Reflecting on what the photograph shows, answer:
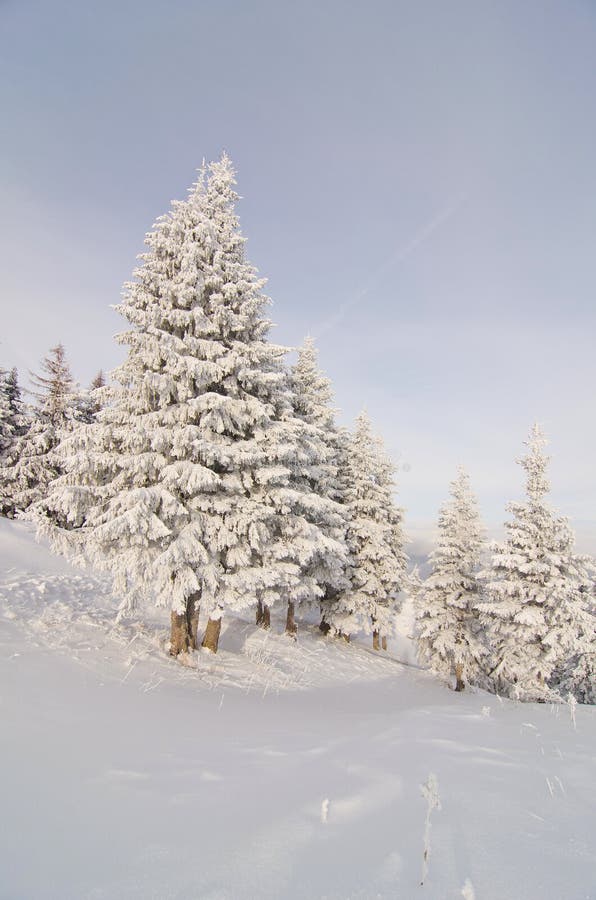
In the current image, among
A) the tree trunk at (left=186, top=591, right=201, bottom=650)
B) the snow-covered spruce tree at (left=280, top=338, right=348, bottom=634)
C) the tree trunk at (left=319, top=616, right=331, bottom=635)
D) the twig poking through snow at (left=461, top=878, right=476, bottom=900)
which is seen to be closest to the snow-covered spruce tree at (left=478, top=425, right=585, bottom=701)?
the snow-covered spruce tree at (left=280, top=338, right=348, bottom=634)

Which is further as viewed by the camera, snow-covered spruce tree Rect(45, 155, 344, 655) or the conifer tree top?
the conifer tree top

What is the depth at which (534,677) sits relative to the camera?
19.4 metres

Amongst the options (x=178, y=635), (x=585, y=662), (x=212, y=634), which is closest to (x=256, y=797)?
(x=178, y=635)

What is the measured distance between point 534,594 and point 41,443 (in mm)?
31936

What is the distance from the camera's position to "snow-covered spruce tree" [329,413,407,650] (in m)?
24.1

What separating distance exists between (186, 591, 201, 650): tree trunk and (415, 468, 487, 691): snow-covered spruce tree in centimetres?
1449

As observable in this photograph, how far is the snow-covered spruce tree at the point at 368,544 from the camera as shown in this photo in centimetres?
2414

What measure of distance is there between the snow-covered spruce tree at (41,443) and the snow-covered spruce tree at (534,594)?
29289 millimetres

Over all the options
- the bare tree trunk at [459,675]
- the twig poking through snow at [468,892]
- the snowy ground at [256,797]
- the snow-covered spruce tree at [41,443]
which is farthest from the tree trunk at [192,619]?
the snow-covered spruce tree at [41,443]

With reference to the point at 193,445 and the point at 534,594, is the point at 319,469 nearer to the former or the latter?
the point at 193,445

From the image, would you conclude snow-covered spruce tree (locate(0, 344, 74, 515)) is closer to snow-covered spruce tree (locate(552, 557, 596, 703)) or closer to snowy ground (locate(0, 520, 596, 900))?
snowy ground (locate(0, 520, 596, 900))

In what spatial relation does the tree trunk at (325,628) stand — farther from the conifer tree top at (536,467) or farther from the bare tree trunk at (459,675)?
the conifer tree top at (536,467)

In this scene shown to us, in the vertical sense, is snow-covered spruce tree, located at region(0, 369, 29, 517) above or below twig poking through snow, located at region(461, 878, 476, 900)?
above

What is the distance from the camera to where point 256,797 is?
4074 millimetres
